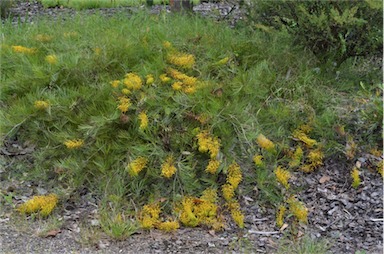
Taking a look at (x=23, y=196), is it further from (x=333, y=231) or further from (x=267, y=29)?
(x=267, y=29)

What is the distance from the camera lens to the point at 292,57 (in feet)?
16.5

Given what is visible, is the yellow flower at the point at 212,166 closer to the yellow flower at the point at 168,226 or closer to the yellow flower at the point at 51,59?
the yellow flower at the point at 168,226

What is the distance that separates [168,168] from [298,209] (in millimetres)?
870

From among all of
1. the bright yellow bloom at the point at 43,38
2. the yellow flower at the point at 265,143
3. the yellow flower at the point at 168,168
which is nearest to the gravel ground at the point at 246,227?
the yellow flower at the point at 265,143

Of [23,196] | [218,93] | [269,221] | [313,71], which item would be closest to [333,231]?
[269,221]

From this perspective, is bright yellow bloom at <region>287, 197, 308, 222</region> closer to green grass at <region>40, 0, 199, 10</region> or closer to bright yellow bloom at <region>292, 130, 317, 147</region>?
bright yellow bloom at <region>292, 130, 317, 147</region>

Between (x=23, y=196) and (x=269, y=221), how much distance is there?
1629 mm

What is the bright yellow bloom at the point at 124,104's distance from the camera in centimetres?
415

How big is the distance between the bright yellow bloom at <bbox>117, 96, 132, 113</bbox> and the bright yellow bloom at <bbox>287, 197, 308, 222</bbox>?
1280mm

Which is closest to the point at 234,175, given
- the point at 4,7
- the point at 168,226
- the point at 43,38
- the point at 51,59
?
the point at 168,226

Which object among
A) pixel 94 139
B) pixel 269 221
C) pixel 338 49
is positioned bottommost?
pixel 269 221

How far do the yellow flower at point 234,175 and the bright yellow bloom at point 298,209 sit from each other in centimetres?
35

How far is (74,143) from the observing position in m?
4.07

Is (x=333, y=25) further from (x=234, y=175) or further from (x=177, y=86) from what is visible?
(x=234, y=175)
